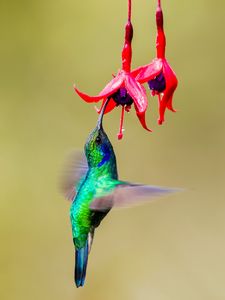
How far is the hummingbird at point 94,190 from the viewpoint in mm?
1425

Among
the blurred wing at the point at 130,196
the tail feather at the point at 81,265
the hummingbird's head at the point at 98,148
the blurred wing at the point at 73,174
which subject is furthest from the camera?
the blurred wing at the point at 73,174

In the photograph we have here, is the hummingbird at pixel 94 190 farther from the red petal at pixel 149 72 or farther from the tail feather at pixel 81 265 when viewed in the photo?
the red petal at pixel 149 72

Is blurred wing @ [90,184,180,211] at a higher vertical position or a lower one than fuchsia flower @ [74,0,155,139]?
lower

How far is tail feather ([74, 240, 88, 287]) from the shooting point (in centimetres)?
166

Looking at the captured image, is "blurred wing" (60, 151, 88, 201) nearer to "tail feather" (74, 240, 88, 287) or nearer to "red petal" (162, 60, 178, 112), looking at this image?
"tail feather" (74, 240, 88, 287)

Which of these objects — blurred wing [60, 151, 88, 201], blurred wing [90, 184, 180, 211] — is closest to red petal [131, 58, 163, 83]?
blurred wing [90, 184, 180, 211]

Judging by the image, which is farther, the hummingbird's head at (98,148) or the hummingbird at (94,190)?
the hummingbird's head at (98,148)

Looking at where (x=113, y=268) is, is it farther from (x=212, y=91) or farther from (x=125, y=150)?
(x=212, y=91)

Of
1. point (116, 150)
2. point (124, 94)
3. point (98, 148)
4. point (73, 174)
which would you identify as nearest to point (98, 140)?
point (98, 148)

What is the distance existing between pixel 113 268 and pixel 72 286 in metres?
0.24

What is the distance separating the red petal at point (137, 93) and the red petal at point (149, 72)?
2cm

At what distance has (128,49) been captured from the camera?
63.2 inches

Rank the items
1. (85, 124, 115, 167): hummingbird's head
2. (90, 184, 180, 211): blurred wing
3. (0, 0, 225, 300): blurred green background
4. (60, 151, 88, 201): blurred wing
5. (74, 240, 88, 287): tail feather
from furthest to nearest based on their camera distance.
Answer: (0, 0, 225, 300): blurred green background < (60, 151, 88, 201): blurred wing < (74, 240, 88, 287): tail feather < (85, 124, 115, 167): hummingbird's head < (90, 184, 180, 211): blurred wing

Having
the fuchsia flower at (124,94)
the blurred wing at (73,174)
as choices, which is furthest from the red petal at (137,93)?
the blurred wing at (73,174)
